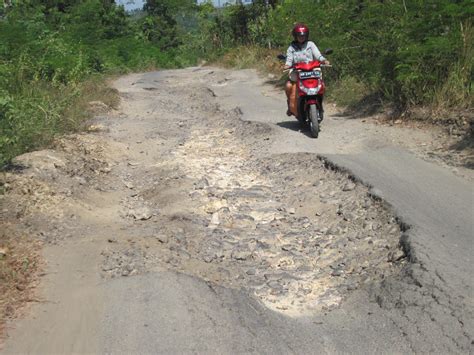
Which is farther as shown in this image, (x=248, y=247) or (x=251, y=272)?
(x=248, y=247)

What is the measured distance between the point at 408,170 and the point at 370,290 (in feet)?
8.95

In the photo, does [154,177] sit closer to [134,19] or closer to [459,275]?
[459,275]

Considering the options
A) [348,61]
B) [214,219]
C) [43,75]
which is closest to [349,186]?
[214,219]

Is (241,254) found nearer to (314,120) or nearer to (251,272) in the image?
(251,272)

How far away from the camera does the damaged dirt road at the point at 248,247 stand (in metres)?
3.00

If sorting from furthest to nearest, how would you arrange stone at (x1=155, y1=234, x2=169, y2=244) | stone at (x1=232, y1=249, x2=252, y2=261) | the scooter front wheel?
the scooter front wheel → stone at (x1=155, y1=234, x2=169, y2=244) → stone at (x1=232, y1=249, x2=252, y2=261)

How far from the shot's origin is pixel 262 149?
742 centimetres

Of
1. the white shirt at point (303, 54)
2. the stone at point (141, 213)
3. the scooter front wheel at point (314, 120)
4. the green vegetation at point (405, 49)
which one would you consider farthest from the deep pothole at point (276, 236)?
the green vegetation at point (405, 49)

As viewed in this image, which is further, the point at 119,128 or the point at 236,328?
the point at 119,128

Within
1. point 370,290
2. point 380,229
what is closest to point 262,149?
point 380,229

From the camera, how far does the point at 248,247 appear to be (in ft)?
14.5

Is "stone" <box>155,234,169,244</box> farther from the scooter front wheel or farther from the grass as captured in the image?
the scooter front wheel

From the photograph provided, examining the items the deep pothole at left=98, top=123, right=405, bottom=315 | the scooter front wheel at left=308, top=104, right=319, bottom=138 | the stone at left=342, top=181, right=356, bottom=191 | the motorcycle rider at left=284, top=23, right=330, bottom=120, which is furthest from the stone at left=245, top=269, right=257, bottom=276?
the motorcycle rider at left=284, top=23, right=330, bottom=120

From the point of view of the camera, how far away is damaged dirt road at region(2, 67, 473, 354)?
118 inches
